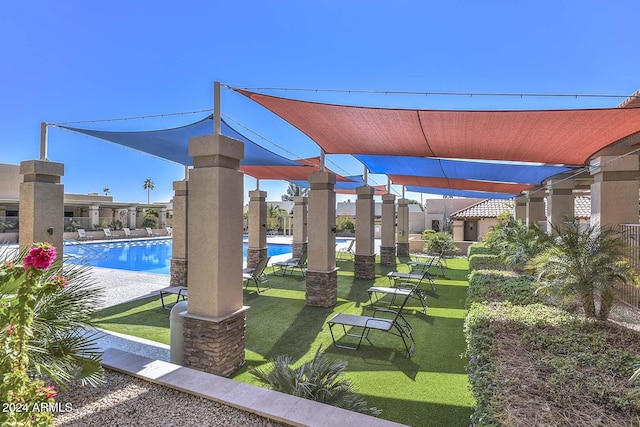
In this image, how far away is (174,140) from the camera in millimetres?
8680

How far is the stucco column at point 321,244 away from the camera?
8234 millimetres

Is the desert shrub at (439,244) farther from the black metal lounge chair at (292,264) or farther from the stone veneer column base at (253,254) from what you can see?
the stone veneer column base at (253,254)

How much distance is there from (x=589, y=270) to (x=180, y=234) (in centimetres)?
978

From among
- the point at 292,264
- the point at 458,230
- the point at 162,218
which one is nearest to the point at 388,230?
the point at 292,264

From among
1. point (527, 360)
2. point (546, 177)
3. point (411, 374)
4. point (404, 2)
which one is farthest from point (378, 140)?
point (546, 177)

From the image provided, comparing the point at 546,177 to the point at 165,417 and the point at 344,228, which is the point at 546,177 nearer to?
the point at 165,417

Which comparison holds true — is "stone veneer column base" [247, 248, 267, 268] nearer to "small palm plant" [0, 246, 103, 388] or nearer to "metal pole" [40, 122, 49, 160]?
"metal pole" [40, 122, 49, 160]

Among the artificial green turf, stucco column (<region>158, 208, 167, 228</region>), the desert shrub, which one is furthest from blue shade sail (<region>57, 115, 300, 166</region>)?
stucco column (<region>158, 208, 167, 228</region>)

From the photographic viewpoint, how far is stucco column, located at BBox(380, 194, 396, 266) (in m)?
14.8

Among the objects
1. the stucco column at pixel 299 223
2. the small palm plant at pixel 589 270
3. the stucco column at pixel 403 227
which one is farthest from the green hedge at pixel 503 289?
the stucco column at pixel 403 227

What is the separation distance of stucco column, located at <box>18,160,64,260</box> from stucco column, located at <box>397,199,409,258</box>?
15.3m

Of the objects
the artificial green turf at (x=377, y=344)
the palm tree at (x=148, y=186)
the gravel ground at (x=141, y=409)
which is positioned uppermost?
the palm tree at (x=148, y=186)

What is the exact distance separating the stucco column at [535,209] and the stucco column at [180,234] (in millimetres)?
13329

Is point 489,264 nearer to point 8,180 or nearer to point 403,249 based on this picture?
point 403,249
